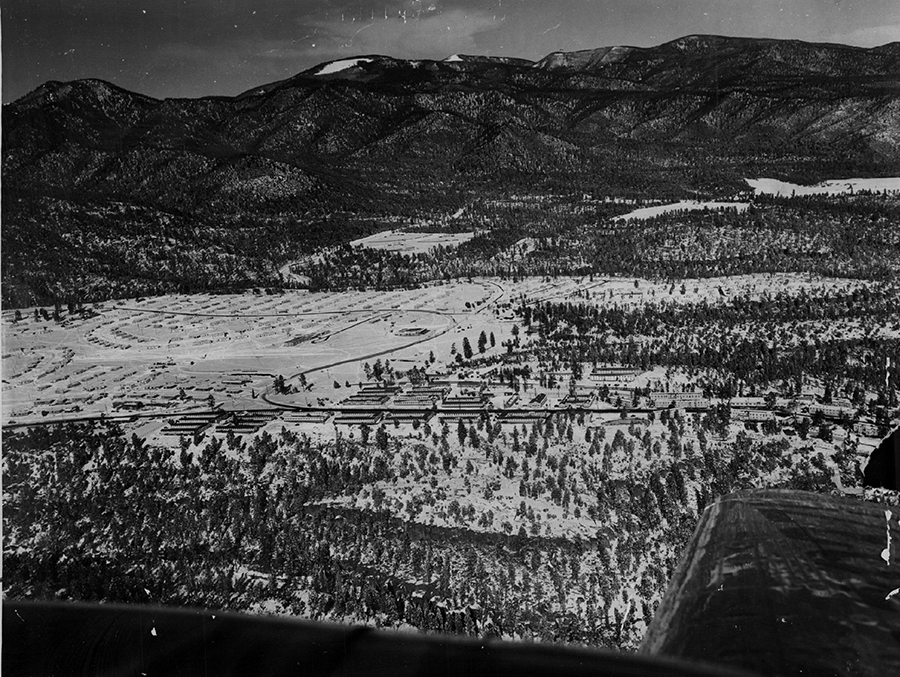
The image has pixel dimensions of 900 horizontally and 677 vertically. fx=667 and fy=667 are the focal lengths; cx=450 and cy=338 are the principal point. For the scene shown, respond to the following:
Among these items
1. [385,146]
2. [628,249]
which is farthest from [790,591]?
[385,146]

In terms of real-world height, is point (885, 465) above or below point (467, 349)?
below

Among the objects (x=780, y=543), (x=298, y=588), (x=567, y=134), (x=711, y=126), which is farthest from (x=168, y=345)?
(x=711, y=126)

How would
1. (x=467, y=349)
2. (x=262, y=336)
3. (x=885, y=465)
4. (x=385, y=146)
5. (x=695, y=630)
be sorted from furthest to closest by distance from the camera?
(x=385, y=146) → (x=262, y=336) → (x=467, y=349) → (x=885, y=465) → (x=695, y=630)

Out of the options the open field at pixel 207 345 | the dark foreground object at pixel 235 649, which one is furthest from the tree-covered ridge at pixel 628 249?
the dark foreground object at pixel 235 649

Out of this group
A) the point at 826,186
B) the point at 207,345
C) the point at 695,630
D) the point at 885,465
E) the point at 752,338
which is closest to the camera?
the point at 695,630

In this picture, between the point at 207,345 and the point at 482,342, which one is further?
the point at 207,345

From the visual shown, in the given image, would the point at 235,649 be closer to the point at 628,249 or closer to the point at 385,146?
the point at 628,249

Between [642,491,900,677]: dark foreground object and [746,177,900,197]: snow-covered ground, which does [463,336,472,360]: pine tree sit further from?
[746,177,900,197]: snow-covered ground
